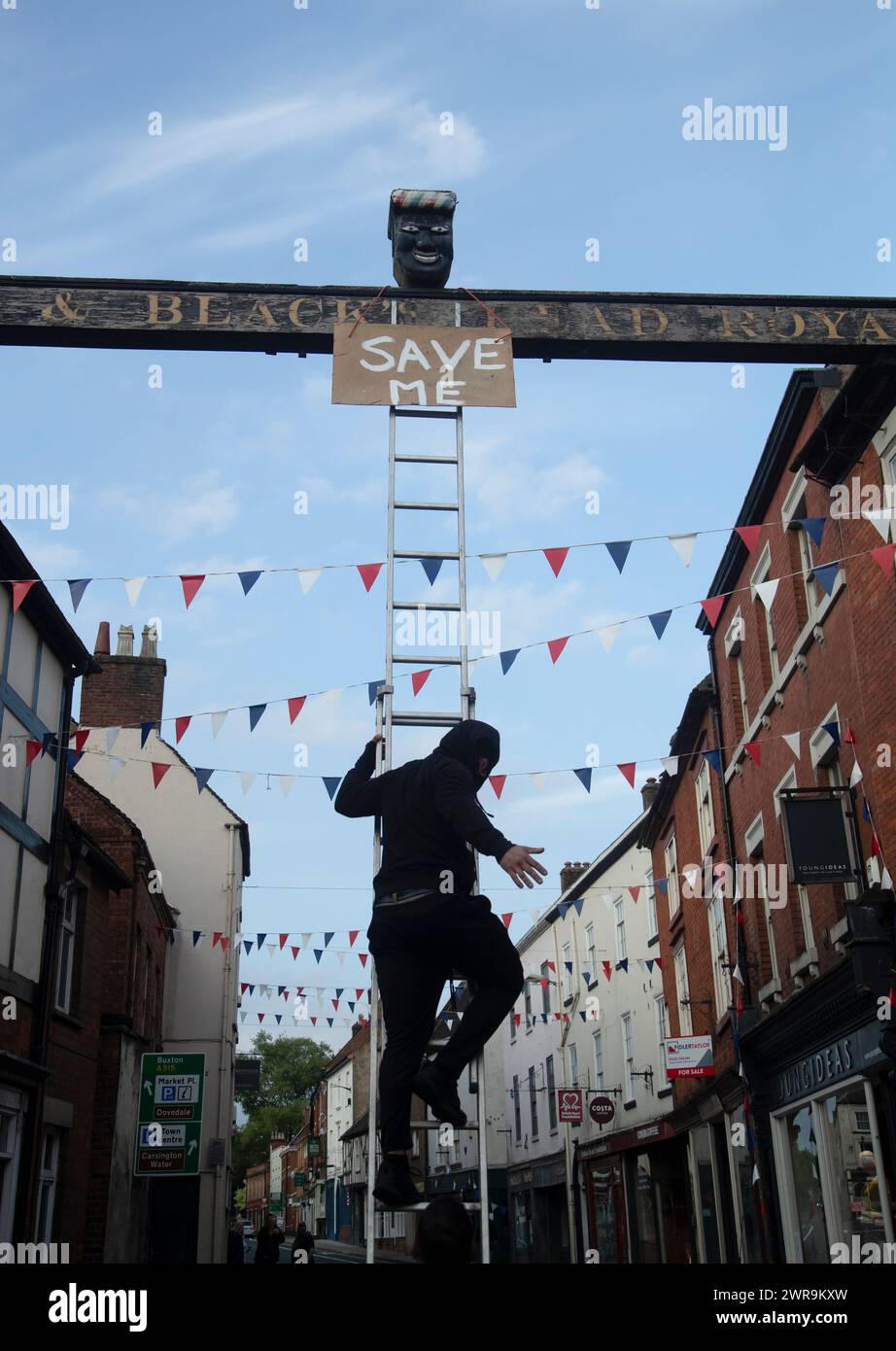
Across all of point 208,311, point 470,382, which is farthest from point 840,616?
point 208,311

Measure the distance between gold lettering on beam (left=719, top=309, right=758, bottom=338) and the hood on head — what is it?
3730 mm

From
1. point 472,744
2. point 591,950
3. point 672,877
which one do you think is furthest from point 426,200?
point 591,950

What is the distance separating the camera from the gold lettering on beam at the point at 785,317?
7.55m

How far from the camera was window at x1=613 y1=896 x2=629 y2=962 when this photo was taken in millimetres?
29625

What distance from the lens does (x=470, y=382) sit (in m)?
7.01

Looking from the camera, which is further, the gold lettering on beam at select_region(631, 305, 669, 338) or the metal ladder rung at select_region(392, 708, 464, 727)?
the gold lettering on beam at select_region(631, 305, 669, 338)

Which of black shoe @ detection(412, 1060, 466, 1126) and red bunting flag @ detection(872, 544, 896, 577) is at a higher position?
red bunting flag @ detection(872, 544, 896, 577)

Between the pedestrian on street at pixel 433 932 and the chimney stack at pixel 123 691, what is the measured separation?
72.2 feet

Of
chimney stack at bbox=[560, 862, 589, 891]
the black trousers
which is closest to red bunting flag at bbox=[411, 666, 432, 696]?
the black trousers

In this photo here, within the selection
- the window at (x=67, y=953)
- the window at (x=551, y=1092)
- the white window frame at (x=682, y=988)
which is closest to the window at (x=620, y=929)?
the white window frame at (x=682, y=988)

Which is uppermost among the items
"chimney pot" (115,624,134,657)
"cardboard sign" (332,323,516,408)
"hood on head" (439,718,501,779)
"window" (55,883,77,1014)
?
"chimney pot" (115,624,134,657)

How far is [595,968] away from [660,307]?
86.3ft

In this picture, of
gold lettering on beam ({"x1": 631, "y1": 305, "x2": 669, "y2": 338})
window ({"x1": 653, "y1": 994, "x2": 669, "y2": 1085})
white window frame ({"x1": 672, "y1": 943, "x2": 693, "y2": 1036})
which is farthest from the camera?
window ({"x1": 653, "y1": 994, "x2": 669, "y2": 1085})

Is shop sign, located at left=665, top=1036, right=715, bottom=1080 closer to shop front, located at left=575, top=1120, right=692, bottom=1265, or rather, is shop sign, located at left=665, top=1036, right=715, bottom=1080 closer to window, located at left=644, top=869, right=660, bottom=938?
shop front, located at left=575, top=1120, right=692, bottom=1265
